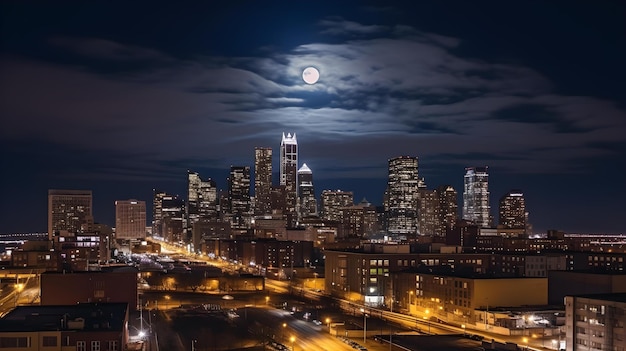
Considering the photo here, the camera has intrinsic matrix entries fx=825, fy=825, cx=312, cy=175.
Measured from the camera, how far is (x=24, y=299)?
261 feet

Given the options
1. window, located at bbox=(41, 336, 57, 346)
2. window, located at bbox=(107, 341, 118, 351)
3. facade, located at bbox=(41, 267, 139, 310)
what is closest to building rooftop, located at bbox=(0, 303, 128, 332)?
window, located at bbox=(41, 336, 57, 346)

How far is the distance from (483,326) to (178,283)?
5031 cm

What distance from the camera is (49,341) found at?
131ft

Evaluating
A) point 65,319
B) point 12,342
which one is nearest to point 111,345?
point 65,319

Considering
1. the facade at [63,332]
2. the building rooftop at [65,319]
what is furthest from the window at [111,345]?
the building rooftop at [65,319]

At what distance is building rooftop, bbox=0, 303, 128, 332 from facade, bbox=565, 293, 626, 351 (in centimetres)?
2813

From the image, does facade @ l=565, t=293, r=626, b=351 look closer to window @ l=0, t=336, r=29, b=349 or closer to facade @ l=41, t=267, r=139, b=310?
facade @ l=41, t=267, r=139, b=310

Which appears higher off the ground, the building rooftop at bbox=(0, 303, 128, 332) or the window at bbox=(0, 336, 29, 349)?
the building rooftop at bbox=(0, 303, 128, 332)

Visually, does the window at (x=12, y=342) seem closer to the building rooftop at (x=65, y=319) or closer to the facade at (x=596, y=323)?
the building rooftop at (x=65, y=319)

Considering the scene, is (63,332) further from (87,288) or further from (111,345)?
(87,288)

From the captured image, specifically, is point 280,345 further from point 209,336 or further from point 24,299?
point 24,299

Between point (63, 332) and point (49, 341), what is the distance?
0.76 m

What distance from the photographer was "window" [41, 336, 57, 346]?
39.8 metres

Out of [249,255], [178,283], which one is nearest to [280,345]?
[178,283]
